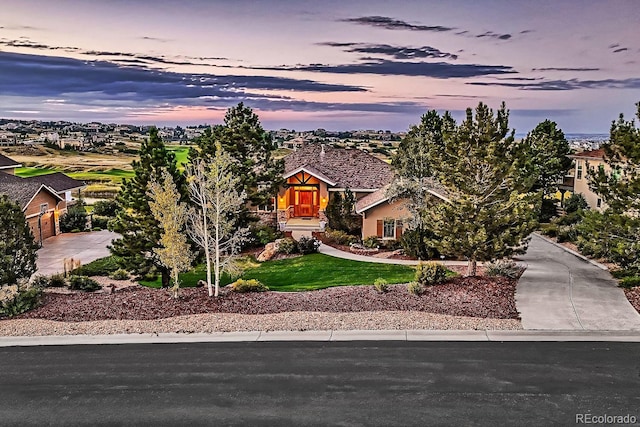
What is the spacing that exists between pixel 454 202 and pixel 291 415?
38.4 feet

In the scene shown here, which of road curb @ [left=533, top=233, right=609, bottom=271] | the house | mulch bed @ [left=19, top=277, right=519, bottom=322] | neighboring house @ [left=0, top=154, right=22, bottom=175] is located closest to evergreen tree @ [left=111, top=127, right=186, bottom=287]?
mulch bed @ [left=19, top=277, right=519, bottom=322]

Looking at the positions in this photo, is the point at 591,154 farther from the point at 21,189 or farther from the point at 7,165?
the point at 7,165

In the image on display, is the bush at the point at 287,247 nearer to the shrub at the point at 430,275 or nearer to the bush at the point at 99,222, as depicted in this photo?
the shrub at the point at 430,275

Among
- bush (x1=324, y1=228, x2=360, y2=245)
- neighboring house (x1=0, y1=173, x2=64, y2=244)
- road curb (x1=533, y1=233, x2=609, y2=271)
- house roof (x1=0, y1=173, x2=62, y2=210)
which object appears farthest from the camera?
neighboring house (x1=0, y1=173, x2=64, y2=244)

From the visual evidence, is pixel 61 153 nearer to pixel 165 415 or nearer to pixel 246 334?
pixel 246 334

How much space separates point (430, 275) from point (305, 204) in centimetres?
1948

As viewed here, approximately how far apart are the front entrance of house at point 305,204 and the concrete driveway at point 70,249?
12.7 m

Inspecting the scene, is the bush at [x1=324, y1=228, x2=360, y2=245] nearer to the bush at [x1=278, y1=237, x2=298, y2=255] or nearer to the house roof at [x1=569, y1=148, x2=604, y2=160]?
the bush at [x1=278, y1=237, x2=298, y2=255]

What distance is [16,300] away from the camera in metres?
15.7

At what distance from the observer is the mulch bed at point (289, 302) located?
15195 mm

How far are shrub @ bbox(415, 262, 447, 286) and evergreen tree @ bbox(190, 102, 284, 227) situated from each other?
12.5m

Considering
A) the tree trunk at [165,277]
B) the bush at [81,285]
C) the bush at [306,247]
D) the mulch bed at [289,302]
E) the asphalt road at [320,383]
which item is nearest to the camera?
the asphalt road at [320,383]

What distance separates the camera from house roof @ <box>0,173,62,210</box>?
108 feet

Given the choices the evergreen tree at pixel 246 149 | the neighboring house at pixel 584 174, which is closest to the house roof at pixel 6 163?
the evergreen tree at pixel 246 149
